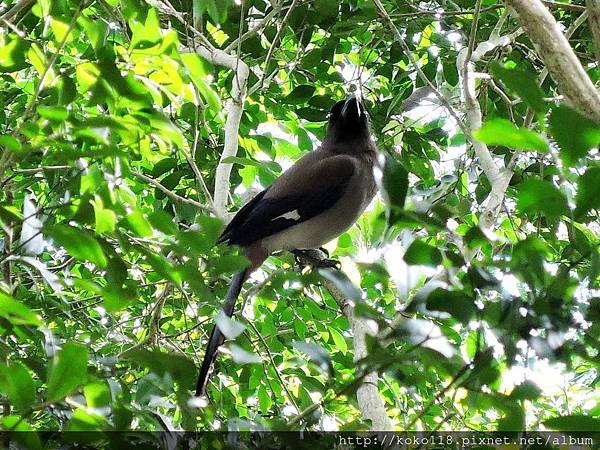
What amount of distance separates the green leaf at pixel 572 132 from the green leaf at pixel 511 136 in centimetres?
A: 2

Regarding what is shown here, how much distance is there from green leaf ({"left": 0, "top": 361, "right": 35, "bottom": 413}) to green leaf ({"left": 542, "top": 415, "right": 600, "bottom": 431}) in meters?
0.62

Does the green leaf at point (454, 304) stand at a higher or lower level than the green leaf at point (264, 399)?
higher

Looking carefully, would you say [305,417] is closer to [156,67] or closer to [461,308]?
[461,308]

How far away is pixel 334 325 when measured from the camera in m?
3.15

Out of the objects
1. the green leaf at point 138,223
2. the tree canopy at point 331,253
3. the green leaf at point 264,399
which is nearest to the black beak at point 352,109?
the tree canopy at point 331,253

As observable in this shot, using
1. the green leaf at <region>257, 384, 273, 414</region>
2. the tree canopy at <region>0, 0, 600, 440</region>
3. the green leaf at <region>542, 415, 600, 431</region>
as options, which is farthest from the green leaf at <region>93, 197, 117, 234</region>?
the green leaf at <region>257, 384, 273, 414</region>

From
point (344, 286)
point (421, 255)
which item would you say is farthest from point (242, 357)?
point (421, 255)

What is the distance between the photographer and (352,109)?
11.2 feet

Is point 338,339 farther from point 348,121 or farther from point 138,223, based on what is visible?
point 138,223

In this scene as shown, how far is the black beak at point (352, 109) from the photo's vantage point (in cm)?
335

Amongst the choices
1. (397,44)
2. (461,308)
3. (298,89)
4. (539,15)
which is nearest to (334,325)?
(298,89)

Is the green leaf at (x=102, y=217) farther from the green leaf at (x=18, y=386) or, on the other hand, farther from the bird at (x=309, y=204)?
the bird at (x=309, y=204)

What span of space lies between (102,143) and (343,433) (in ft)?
2.07

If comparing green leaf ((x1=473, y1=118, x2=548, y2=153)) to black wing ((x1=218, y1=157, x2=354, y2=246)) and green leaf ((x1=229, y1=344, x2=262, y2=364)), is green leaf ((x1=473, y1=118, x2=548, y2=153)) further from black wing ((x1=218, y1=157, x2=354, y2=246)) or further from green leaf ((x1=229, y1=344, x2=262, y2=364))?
black wing ((x1=218, y1=157, x2=354, y2=246))
